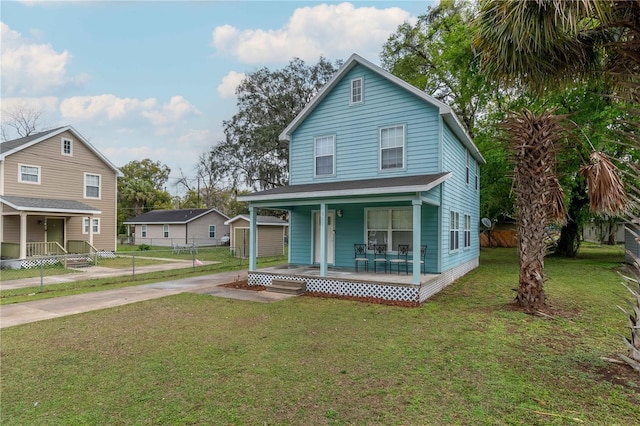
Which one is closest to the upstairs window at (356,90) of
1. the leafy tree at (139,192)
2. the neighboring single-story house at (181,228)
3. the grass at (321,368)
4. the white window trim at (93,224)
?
the grass at (321,368)

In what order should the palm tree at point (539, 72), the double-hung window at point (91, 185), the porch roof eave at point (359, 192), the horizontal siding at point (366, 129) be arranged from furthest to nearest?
the double-hung window at point (91, 185)
the horizontal siding at point (366, 129)
the porch roof eave at point (359, 192)
the palm tree at point (539, 72)

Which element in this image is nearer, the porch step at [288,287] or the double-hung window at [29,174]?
the porch step at [288,287]

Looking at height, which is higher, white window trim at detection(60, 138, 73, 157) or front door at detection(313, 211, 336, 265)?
white window trim at detection(60, 138, 73, 157)

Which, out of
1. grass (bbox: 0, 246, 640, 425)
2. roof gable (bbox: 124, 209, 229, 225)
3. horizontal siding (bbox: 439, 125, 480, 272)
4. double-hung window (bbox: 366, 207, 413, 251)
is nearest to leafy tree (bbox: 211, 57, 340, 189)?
roof gable (bbox: 124, 209, 229, 225)

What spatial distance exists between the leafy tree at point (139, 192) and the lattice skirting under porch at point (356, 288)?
A: 36057 mm

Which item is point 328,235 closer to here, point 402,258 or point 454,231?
point 402,258

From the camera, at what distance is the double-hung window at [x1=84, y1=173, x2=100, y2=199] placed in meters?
21.2

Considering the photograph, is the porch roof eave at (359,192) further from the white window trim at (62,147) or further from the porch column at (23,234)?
the white window trim at (62,147)

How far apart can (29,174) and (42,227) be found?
3.06m

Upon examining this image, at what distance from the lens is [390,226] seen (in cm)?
1130

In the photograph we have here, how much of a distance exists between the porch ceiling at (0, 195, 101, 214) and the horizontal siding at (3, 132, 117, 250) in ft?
2.20

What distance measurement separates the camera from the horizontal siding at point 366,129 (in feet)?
35.1

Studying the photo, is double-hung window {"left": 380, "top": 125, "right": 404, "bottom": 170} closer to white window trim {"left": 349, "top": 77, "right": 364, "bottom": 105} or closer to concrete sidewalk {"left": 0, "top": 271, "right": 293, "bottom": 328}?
white window trim {"left": 349, "top": 77, "right": 364, "bottom": 105}

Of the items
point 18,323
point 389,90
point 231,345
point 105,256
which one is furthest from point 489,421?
point 105,256
